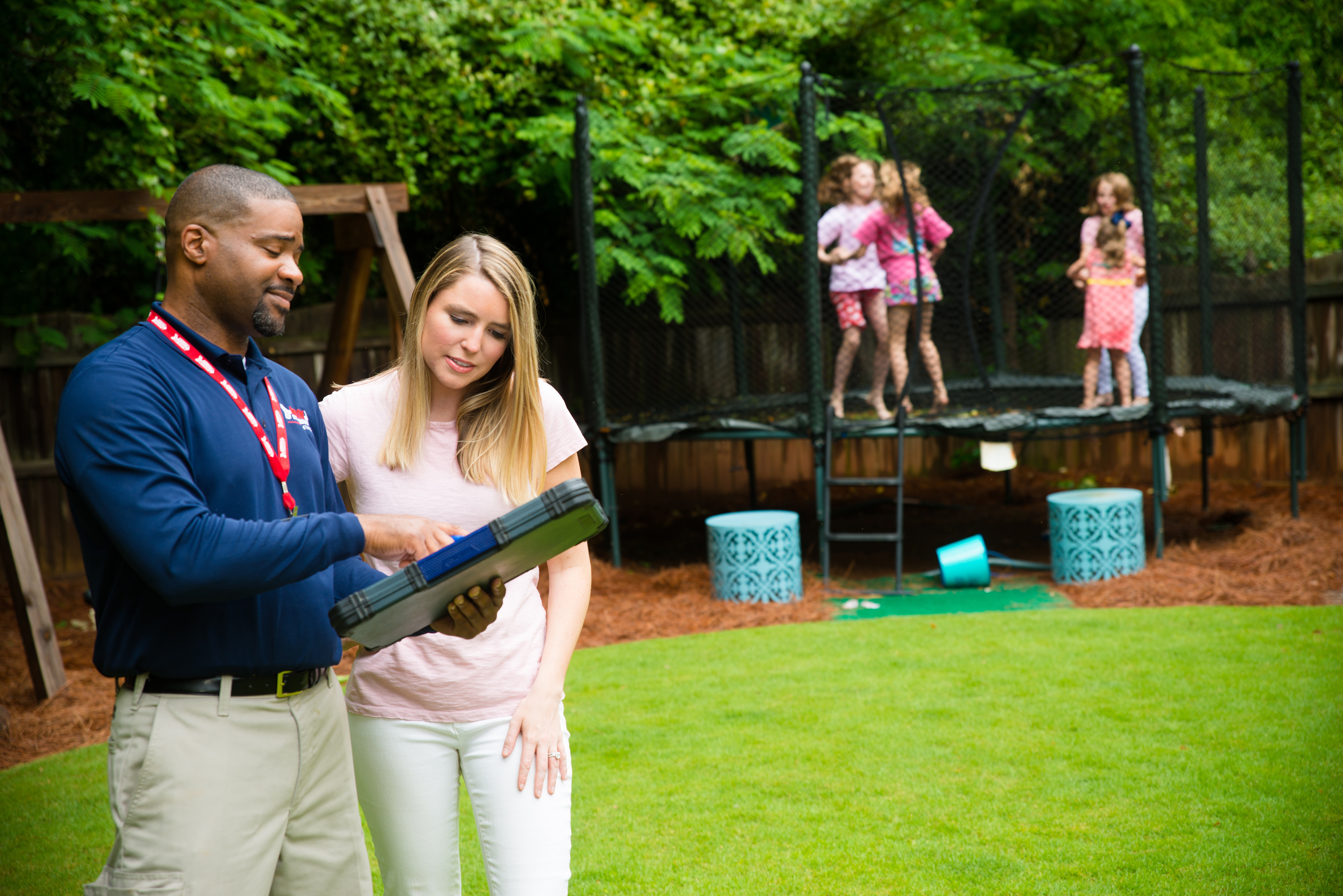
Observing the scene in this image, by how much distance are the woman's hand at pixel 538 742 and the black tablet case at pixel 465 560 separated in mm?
411

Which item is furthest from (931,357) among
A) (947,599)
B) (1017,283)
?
(1017,283)

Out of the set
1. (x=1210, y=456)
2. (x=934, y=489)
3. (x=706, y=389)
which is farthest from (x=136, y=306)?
(x=1210, y=456)

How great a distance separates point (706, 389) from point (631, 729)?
17.7ft

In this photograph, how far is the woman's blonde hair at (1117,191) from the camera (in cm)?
793

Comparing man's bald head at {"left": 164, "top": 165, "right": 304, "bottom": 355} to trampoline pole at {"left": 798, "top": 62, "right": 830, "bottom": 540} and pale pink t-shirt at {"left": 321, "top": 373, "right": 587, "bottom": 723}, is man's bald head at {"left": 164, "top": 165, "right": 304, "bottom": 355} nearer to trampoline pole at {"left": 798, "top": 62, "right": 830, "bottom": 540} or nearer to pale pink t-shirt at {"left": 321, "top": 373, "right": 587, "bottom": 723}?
pale pink t-shirt at {"left": 321, "top": 373, "right": 587, "bottom": 723}

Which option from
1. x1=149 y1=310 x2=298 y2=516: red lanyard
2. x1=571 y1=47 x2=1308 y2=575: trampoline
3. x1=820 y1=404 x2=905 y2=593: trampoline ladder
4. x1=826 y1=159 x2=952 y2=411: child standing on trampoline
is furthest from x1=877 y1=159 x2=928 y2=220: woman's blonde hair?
x1=149 y1=310 x2=298 y2=516: red lanyard

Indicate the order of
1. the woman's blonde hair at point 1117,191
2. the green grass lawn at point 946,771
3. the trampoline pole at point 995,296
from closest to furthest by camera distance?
the green grass lawn at point 946,771 < the woman's blonde hair at point 1117,191 < the trampoline pole at point 995,296

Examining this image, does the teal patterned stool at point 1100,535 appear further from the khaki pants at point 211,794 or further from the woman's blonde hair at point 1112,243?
the khaki pants at point 211,794

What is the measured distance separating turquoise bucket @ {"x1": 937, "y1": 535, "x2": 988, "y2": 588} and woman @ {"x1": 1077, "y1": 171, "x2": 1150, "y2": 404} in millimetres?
1619

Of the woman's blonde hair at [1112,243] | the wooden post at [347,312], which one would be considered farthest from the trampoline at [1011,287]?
the wooden post at [347,312]

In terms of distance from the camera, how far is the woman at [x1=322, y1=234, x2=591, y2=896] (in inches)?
76.3

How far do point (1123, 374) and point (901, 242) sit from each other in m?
1.95

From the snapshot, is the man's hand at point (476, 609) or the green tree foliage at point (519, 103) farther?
the green tree foliage at point (519, 103)

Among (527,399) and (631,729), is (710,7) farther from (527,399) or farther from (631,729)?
(527,399)
